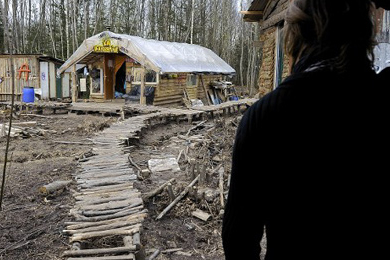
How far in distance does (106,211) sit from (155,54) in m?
15.3

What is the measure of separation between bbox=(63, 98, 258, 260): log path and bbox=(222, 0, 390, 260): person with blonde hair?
3002 millimetres

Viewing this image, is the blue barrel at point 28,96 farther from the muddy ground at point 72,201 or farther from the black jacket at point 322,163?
the black jacket at point 322,163

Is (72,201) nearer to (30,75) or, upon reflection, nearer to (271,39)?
(271,39)

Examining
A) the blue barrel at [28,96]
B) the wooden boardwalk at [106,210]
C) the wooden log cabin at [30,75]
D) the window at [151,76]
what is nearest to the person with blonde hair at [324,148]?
the wooden boardwalk at [106,210]

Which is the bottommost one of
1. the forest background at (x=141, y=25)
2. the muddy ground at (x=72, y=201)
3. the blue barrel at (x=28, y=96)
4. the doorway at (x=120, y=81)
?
the muddy ground at (x=72, y=201)

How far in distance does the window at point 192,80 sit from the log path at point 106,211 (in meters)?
14.8

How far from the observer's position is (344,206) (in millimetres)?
1255

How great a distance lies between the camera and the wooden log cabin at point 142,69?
1888cm

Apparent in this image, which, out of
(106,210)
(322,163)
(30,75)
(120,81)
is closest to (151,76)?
(120,81)

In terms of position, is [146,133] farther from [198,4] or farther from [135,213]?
[198,4]

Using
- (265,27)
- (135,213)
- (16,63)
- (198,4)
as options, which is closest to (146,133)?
(265,27)

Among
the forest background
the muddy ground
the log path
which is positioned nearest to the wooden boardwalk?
the log path

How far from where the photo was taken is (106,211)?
509cm

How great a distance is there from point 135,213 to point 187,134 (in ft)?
28.0
